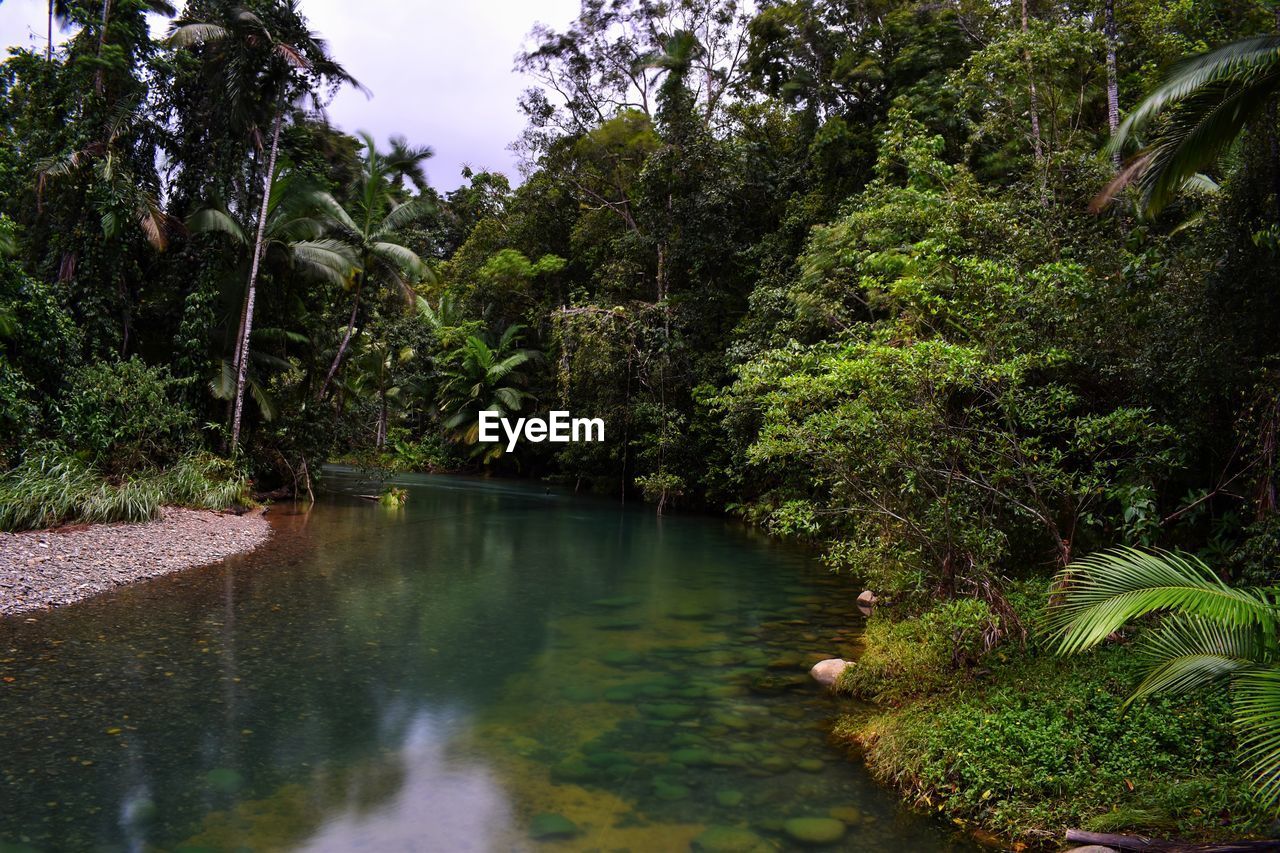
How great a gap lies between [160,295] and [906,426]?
15437mm

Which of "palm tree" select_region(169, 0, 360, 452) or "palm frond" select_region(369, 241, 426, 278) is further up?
"palm tree" select_region(169, 0, 360, 452)

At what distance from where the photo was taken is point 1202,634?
3729 mm

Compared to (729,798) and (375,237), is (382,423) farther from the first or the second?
(729,798)

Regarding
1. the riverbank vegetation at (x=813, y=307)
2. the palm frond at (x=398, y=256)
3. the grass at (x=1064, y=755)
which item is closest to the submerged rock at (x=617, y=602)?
the riverbank vegetation at (x=813, y=307)

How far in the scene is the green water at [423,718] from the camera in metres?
4.13

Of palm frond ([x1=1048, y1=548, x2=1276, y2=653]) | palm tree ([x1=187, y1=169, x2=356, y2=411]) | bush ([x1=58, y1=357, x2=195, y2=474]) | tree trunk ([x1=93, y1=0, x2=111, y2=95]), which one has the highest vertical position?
tree trunk ([x1=93, y1=0, x2=111, y2=95])

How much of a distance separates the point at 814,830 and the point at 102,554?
943 centimetres

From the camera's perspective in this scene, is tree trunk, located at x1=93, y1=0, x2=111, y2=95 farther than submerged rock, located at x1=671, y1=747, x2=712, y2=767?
Yes

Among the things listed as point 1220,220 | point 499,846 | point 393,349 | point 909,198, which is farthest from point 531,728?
point 393,349

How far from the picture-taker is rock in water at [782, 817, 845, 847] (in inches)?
161

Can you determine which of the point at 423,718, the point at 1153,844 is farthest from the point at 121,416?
the point at 1153,844

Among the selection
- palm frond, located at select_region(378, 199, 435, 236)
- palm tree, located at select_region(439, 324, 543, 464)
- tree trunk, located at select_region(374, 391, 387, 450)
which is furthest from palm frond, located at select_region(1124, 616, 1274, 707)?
tree trunk, located at select_region(374, 391, 387, 450)

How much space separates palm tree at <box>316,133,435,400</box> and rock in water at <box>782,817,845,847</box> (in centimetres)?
1631

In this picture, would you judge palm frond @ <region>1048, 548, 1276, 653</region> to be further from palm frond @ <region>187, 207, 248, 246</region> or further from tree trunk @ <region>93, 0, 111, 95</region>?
tree trunk @ <region>93, 0, 111, 95</region>
